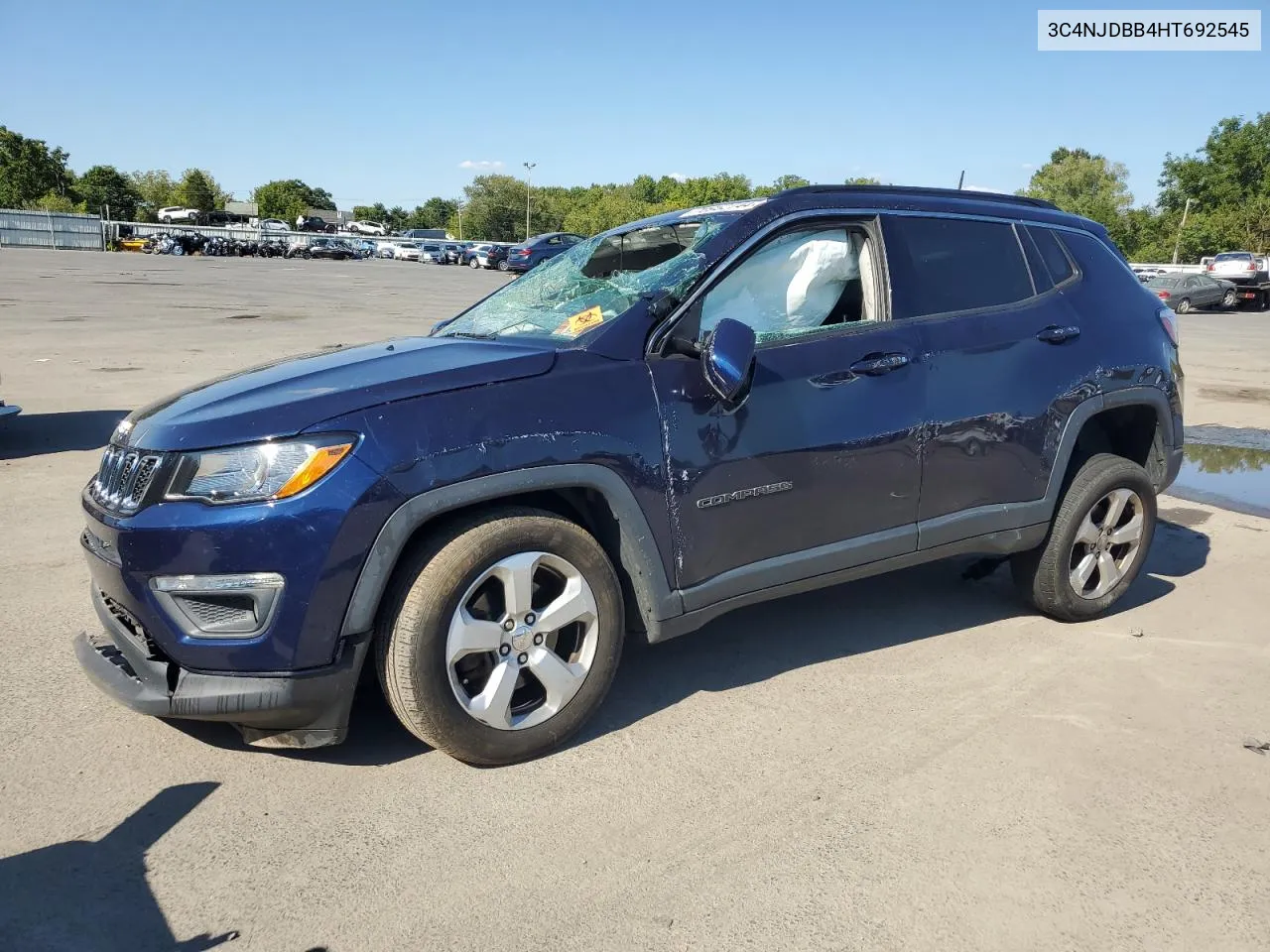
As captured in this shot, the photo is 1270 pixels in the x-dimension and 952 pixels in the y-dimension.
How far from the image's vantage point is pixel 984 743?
3367 mm

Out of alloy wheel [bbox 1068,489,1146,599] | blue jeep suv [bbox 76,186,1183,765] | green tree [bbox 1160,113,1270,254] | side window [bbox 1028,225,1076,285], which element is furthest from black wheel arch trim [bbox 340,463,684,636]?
green tree [bbox 1160,113,1270,254]

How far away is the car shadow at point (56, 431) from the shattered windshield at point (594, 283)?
4559 millimetres

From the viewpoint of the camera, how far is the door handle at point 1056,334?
4.19m

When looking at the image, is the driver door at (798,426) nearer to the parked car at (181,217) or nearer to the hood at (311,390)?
the hood at (311,390)

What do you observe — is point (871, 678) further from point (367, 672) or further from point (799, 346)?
point (367, 672)

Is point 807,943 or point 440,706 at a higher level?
point 440,706

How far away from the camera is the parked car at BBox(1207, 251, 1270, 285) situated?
103ft

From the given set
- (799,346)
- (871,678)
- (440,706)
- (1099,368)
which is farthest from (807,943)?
(1099,368)

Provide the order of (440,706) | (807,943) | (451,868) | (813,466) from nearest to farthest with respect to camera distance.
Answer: (807,943)
(451,868)
(440,706)
(813,466)

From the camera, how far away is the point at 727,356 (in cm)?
318

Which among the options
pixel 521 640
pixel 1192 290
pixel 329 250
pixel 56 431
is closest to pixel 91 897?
pixel 521 640

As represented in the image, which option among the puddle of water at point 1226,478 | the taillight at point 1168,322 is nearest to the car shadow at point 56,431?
the taillight at point 1168,322

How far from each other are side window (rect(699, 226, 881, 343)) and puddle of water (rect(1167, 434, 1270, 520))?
377cm

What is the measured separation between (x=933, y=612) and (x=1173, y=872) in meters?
1.99
